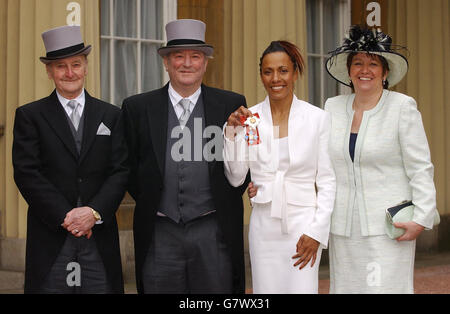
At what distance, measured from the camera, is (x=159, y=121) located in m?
4.38

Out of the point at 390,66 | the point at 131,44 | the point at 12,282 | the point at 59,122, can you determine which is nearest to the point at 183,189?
the point at 59,122

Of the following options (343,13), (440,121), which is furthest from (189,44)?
(440,121)

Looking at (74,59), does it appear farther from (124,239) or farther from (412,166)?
(124,239)

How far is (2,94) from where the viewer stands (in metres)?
7.49

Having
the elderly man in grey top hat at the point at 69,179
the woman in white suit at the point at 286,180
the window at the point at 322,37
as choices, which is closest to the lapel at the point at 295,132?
the woman in white suit at the point at 286,180

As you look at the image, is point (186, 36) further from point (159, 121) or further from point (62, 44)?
point (62, 44)

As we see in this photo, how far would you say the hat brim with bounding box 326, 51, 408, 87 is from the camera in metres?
4.25

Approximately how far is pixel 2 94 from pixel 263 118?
4013 millimetres

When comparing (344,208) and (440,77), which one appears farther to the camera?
(440,77)

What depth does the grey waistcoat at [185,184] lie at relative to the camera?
14.0ft

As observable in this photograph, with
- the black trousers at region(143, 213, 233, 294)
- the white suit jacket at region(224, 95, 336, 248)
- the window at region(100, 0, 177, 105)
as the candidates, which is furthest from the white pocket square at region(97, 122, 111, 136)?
the window at region(100, 0, 177, 105)

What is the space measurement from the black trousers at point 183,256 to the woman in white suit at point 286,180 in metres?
0.25

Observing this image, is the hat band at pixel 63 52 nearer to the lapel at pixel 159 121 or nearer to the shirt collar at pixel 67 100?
the shirt collar at pixel 67 100

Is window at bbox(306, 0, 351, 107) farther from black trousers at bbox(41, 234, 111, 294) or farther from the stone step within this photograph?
black trousers at bbox(41, 234, 111, 294)
